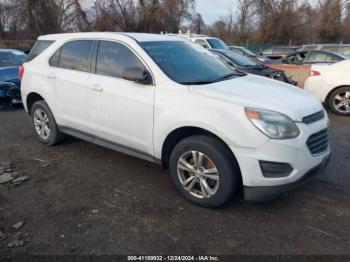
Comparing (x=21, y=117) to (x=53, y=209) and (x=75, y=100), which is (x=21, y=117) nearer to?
(x=75, y=100)

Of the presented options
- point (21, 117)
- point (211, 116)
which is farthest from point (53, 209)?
point (21, 117)

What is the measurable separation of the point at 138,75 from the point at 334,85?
586cm

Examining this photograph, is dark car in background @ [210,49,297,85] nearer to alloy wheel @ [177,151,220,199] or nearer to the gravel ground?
the gravel ground

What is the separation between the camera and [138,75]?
372cm

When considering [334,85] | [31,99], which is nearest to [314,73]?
[334,85]

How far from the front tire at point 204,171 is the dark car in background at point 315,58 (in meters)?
9.68

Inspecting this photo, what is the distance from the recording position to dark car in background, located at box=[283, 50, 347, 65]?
38.8ft

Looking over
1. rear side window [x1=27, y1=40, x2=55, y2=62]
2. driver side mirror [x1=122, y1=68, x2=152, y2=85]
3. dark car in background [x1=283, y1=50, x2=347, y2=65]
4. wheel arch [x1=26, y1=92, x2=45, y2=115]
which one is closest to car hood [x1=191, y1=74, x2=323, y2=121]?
driver side mirror [x1=122, y1=68, x2=152, y2=85]

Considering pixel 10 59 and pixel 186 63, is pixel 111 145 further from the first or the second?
pixel 10 59

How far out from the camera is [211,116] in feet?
10.7

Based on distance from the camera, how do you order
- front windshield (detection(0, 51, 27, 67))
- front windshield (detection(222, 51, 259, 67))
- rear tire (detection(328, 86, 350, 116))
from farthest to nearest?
front windshield (detection(222, 51, 259, 67))
front windshield (detection(0, 51, 27, 67))
rear tire (detection(328, 86, 350, 116))

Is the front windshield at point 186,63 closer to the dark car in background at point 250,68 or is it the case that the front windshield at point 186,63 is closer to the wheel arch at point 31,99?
the wheel arch at point 31,99

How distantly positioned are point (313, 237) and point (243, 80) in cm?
193

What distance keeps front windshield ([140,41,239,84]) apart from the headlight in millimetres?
879
